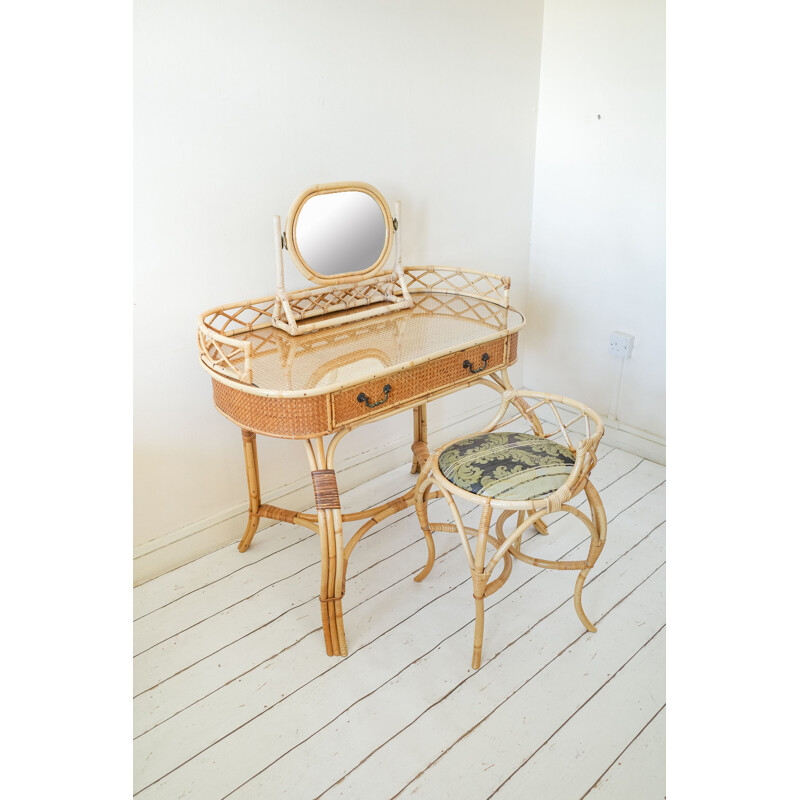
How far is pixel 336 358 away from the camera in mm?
1866

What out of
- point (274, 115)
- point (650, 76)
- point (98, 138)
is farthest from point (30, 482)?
point (650, 76)

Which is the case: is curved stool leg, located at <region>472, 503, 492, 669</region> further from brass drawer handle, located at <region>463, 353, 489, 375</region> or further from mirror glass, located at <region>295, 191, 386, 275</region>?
mirror glass, located at <region>295, 191, 386, 275</region>

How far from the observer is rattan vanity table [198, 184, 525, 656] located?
173cm

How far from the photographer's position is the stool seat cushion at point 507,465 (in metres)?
1.70

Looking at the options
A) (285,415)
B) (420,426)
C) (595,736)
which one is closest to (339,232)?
(285,415)

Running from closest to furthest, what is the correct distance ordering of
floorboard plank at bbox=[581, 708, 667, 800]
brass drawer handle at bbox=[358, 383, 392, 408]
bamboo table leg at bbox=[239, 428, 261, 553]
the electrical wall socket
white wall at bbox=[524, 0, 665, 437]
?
floorboard plank at bbox=[581, 708, 667, 800], brass drawer handle at bbox=[358, 383, 392, 408], bamboo table leg at bbox=[239, 428, 261, 553], white wall at bbox=[524, 0, 665, 437], the electrical wall socket

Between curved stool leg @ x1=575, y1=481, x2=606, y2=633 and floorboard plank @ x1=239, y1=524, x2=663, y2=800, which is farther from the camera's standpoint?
curved stool leg @ x1=575, y1=481, x2=606, y2=633

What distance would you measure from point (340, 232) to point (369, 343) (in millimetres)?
364

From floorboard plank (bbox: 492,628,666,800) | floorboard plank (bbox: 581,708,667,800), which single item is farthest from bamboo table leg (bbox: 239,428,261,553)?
floorboard plank (bbox: 581,708,667,800)

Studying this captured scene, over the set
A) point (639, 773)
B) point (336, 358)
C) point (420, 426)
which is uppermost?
point (336, 358)

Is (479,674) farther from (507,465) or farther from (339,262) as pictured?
(339,262)

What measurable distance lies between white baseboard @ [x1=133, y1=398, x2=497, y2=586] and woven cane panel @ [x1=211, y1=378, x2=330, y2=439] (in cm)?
65

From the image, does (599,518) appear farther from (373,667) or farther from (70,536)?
(70,536)
